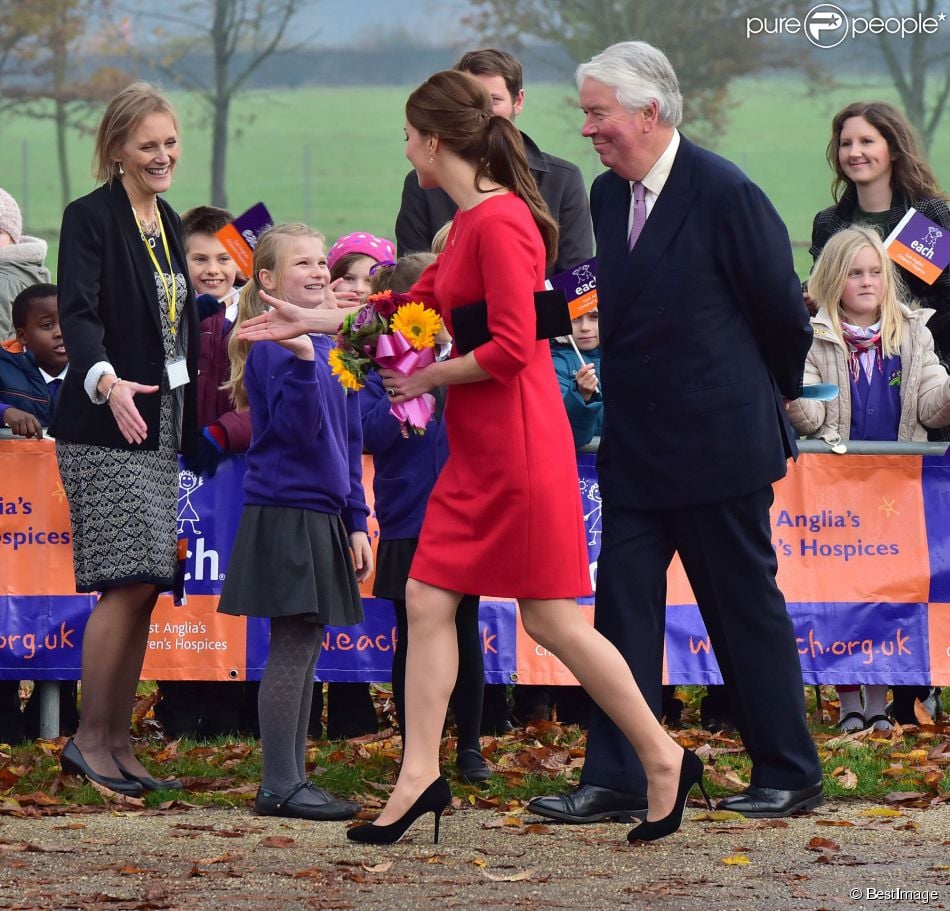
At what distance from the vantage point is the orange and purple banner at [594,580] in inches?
295

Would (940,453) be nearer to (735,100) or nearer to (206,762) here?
(206,762)

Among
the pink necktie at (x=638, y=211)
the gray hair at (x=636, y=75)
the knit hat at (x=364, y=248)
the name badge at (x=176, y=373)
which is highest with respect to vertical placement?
the gray hair at (x=636, y=75)

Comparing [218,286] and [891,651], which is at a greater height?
[218,286]

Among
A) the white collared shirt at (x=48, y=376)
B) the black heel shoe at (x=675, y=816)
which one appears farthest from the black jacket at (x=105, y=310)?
the black heel shoe at (x=675, y=816)

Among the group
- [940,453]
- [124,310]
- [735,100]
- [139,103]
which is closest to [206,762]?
[124,310]

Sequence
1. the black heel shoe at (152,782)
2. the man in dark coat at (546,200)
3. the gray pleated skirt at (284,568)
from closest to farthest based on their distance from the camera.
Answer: the gray pleated skirt at (284,568)
the black heel shoe at (152,782)
the man in dark coat at (546,200)

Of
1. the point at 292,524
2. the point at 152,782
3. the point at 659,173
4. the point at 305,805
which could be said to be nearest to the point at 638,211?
the point at 659,173

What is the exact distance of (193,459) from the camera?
21.9ft

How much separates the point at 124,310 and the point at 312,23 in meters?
25.0

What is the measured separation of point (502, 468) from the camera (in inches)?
206

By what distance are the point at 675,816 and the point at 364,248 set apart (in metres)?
3.07

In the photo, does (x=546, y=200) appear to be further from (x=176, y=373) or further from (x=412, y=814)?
(x=412, y=814)

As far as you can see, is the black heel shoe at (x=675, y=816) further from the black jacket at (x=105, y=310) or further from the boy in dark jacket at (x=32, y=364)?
the boy in dark jacket at (x=32, y=364)

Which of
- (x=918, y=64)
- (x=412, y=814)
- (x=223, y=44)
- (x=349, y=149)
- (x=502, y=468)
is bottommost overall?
(x=412, y=814)
